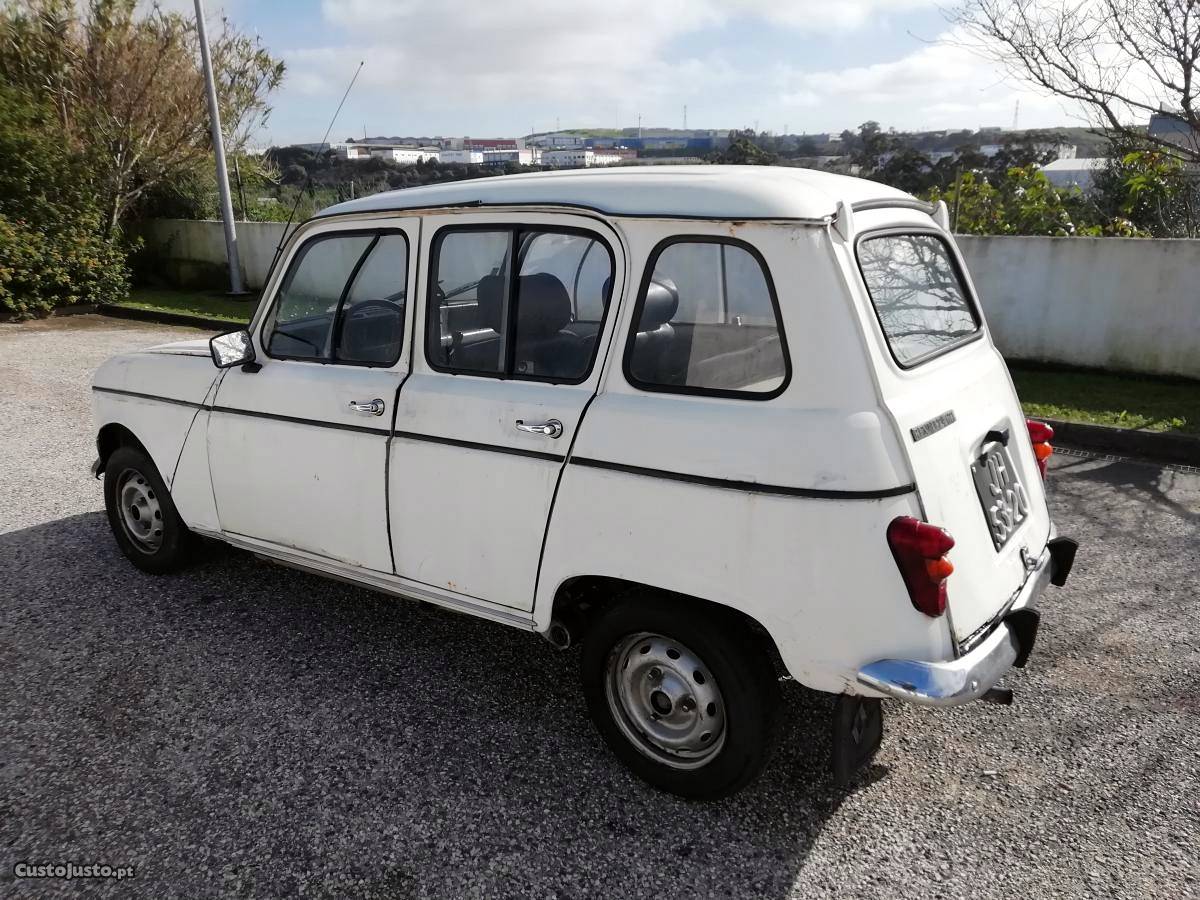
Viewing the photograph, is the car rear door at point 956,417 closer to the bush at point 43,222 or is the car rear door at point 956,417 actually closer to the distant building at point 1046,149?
the distant building at point 1046,149

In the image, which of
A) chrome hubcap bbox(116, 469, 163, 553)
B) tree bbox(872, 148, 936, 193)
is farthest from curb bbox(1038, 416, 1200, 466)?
tree bbox(872, 148, 936, 193)

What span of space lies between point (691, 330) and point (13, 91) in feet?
55.3

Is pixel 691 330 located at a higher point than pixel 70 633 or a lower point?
higher

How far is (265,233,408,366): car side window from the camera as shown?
352 cm

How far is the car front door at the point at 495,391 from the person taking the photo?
2.99m

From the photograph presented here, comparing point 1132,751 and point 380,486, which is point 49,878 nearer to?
point 380,486

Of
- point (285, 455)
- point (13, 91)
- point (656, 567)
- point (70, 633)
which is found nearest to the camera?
point (656, 567)

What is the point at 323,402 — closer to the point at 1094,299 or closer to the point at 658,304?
the point at 658,304

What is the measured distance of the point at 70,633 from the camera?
4.14 m

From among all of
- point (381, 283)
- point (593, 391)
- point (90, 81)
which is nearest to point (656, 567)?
point (593, 391)

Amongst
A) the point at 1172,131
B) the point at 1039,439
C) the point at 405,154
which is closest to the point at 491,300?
the point at 1039,439

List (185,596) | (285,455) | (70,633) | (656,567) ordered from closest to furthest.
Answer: (656,567)
(285,455)
(70,633)
(185,596)

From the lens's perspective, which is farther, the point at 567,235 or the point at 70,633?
the point at 70,633

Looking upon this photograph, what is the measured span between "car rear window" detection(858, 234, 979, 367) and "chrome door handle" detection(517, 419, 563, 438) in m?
1.09
